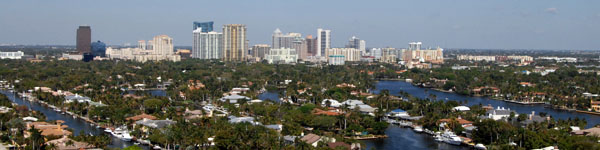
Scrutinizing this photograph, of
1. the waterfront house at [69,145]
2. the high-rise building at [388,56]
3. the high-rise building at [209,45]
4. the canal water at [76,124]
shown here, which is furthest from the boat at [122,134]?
the high-rise building at [388,56]

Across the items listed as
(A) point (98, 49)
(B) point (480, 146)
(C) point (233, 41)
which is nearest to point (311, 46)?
(C) point (233, 41)

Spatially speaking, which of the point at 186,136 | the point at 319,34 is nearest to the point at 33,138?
the point at 186,136

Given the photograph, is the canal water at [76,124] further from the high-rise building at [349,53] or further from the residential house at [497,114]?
the high-rise building at [349,53]

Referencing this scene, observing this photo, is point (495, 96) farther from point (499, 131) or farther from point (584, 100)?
point (499, 131)

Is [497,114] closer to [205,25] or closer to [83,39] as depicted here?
[83,39]

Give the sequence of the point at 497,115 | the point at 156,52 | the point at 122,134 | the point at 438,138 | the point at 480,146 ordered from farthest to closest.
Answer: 1. the point at 156,52
2. the point at 497,115
3. the point at 438,138
4. the point at 122,134
5. the point at 480,146

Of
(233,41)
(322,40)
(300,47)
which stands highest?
(322,40)
